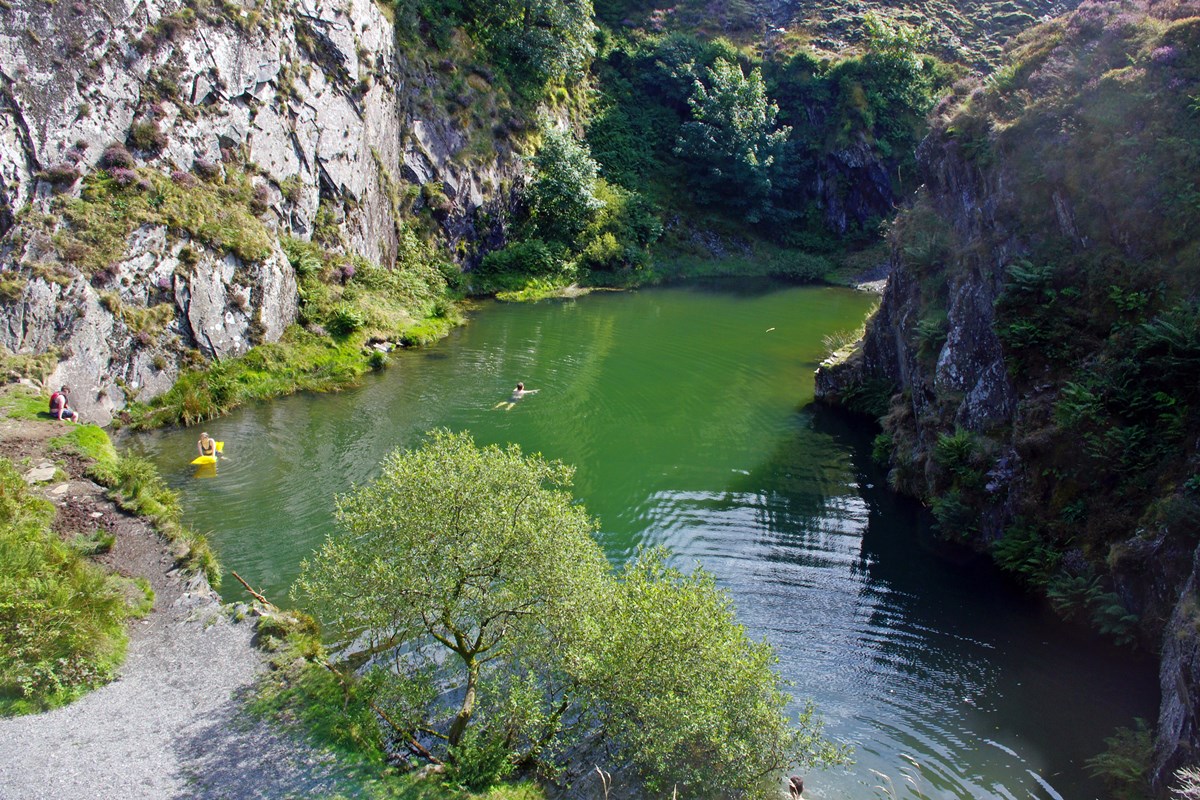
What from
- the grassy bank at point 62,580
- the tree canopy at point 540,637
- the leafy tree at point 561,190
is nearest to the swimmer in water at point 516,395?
the grassy bank at point 62,580

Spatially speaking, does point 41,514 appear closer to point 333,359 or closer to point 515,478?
point 515,478

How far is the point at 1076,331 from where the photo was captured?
62.6 ft

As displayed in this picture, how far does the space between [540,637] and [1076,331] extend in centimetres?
1505

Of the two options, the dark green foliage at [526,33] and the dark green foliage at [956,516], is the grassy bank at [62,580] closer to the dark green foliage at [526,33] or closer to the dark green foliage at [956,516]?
the dark green foliage at [956,516]

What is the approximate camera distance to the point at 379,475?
2311 cm

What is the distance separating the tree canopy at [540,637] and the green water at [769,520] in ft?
8.49

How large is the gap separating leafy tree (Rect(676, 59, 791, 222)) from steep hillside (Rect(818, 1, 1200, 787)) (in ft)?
118

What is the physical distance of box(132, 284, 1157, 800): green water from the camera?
544 inches

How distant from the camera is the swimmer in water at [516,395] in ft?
96.1

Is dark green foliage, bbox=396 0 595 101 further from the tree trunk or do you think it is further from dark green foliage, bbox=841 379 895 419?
the tree trunk

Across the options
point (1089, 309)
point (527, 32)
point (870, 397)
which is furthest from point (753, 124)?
point (1089, 309)

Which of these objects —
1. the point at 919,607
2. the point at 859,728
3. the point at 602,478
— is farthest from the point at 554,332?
the point at 859,728

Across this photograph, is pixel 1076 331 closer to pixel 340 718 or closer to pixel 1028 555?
pixel 1028 555

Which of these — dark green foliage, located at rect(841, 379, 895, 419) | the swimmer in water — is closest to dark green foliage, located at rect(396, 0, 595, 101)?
the swimmer in water
